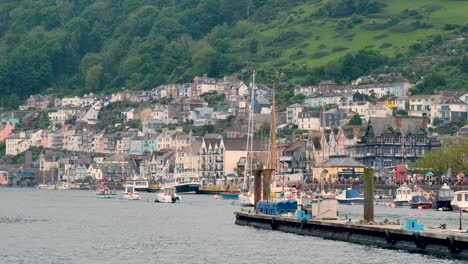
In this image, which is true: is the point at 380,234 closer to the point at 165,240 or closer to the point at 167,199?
the point at 165,240

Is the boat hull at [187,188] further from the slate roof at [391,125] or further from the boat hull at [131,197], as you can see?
the slate roof at [391,125]

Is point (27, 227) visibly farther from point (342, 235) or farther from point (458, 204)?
point (458, 204)

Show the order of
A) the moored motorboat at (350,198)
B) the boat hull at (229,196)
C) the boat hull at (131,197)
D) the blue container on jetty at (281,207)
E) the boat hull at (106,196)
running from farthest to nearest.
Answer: the boat hull at (106,196)
the boat hull at (131,197)
the boat hull at (229,196)
the moored motorboat at (350,198)
the blue container on jetty at (281,207)

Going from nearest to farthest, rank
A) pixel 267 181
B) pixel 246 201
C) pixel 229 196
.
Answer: pixel 267 181 → pixel 246 201 → pixel 229 196

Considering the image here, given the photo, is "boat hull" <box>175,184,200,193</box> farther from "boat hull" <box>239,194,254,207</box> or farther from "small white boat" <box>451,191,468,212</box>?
"small white boat" <box>451,191,468,212</box>

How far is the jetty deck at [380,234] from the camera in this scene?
236 feet

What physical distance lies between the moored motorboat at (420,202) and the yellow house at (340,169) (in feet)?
148

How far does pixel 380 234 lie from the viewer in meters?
79.2

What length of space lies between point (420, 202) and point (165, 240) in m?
46.2

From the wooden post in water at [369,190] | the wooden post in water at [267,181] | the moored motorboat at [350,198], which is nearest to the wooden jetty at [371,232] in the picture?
the wooden post in water at [369,190]

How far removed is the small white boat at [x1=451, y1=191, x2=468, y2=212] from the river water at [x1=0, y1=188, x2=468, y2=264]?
1386mm

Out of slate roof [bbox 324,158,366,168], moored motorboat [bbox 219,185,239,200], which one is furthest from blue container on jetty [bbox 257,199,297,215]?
slate roof [bbox 324,158,366,168]

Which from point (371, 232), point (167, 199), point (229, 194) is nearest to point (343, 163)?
point (229, 194)

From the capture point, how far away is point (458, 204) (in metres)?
117
